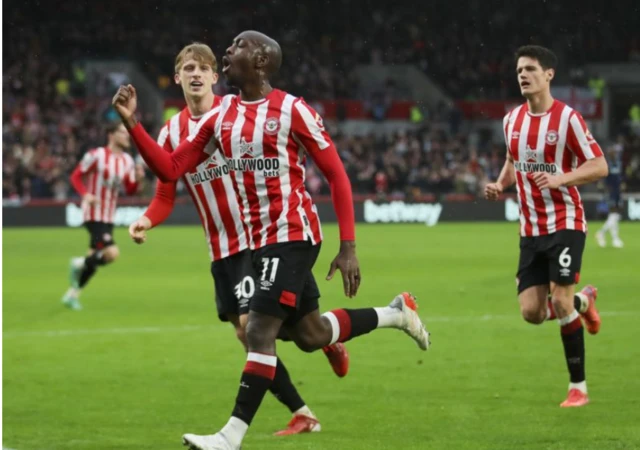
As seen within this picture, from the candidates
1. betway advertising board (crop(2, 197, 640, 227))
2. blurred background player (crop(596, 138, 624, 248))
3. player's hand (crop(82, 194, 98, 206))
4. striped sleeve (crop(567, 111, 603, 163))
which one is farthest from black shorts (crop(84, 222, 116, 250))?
betway advertising board (crop(2, 197, 640, 227))

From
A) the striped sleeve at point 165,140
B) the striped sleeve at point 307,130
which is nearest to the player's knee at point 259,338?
the striped sleeve at point 307,130

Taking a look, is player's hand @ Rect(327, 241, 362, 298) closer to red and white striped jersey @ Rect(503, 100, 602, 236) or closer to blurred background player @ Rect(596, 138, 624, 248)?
red and white striped jersey @ Rect(503, 100, 602, 236)

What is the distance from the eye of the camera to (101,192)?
14.6 meters

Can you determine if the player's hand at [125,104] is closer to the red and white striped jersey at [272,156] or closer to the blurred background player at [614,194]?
the red and white striped jersey at [272,156]

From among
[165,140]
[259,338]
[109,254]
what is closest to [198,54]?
[165,140]

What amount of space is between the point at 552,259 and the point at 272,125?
257cm

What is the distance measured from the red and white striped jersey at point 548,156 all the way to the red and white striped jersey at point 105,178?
7.38 metres

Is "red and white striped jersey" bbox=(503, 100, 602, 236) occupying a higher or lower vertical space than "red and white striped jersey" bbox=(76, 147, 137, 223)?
higher

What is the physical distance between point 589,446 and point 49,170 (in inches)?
992

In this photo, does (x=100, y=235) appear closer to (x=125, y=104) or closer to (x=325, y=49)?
(x=125, y=104)

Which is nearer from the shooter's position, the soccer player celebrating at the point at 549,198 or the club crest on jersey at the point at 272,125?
the club crest on jersey at the point at 272,125

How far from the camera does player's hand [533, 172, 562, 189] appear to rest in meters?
6.95

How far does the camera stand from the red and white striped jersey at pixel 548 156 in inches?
293

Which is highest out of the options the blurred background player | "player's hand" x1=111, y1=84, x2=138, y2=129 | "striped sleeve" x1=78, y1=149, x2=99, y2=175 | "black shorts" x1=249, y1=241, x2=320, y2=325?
"player's hand" x1=111, y1=84, x2=138, y2=129
